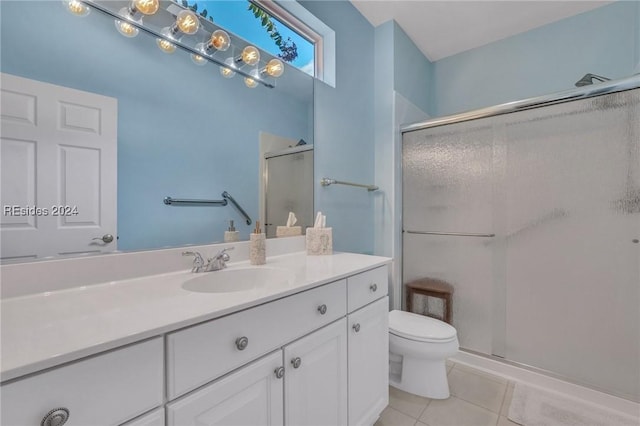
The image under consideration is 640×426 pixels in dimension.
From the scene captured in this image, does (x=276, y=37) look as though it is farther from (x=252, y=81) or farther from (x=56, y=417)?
(x=56, y=417)

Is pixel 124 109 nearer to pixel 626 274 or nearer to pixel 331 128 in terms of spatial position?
pixel 331 128

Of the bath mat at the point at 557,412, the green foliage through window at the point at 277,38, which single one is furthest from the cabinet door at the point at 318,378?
the green foliage through window at the point at 277,38

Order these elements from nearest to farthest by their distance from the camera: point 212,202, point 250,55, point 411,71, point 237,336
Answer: point 237,336
point 212,202
point 250,55
point 411,71

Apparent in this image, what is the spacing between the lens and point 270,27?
1.54 metres

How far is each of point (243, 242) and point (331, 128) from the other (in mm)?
954

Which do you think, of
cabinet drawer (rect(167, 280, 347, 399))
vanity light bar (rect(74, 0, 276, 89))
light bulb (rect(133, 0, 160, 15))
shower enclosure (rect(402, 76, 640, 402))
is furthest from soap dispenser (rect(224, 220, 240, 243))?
shower enclosure (rect(402, 76, 640, 402))

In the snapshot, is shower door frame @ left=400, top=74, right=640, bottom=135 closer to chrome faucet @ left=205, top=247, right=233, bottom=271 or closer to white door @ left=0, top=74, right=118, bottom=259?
chrome faucet @ left=205, top=247, right=233, bottom=271

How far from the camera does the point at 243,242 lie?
4.18 ft

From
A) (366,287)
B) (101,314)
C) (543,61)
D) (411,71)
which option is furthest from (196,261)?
(543,61)

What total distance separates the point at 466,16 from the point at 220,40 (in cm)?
192

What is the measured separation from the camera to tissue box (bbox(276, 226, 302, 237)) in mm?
1499

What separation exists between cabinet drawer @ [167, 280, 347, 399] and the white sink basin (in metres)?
0.11

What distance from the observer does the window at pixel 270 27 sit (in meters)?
1.28

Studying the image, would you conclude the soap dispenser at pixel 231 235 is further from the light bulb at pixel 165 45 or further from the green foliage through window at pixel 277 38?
the green foliage through window at pixel 277 38
